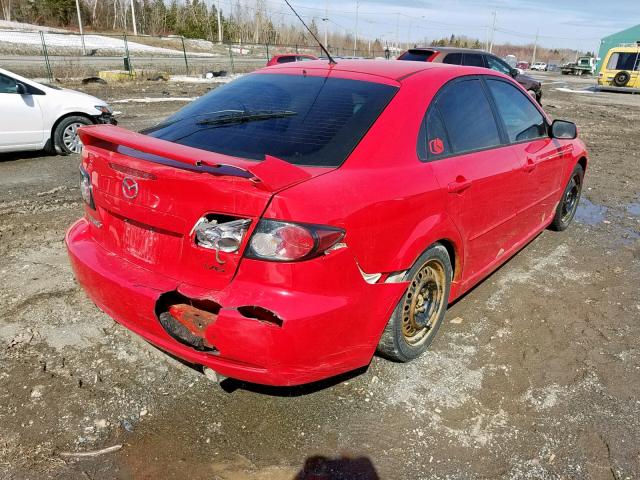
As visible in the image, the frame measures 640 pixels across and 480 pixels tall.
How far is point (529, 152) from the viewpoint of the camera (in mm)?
3762

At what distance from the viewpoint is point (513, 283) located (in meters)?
4.05

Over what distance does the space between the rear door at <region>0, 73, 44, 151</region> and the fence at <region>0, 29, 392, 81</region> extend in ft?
48.4

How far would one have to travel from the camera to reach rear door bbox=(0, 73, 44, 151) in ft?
23.3

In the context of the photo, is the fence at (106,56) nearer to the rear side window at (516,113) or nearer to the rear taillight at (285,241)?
the rear side window at (516,113)

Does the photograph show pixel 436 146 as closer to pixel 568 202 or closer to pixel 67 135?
pixel 568 202

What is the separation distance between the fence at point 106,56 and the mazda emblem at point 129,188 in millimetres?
21163

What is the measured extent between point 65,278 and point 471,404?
10.0 feet

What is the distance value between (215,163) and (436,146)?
4.45 ft

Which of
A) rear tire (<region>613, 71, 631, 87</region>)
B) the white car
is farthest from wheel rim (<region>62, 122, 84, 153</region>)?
rear tire (<region>613, 71, 631, 87</region>)

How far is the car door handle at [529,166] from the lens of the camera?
364cm

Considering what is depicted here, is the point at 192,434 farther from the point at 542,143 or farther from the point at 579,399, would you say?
the point at 542,143

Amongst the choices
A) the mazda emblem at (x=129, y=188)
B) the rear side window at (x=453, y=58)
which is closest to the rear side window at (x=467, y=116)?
the mazda emblem at (x=129, y=188)

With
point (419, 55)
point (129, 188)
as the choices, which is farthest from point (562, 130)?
point (419, 55)

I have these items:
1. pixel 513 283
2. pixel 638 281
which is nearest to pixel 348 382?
pixel 513 283
